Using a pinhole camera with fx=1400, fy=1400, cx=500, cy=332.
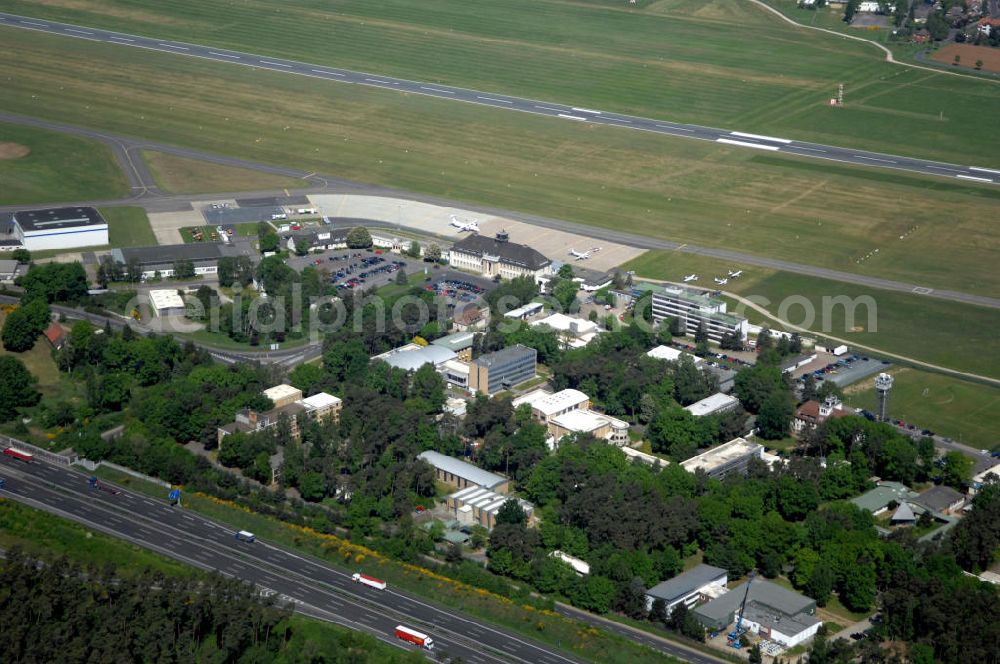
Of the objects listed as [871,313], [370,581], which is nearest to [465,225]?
[871,313]

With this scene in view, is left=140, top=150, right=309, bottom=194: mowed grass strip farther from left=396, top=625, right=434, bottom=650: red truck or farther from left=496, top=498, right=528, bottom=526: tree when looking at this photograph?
left=396, top=625, right=434, bottom=650: red truck

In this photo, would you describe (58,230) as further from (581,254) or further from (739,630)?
(739,630)

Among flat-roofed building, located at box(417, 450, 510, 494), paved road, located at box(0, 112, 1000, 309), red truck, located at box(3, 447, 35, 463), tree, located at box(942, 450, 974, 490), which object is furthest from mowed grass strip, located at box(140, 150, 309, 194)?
tree, located at box(942, 450, 974, 490)

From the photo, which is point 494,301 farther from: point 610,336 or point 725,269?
point 725,269

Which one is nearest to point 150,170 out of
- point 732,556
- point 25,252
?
point 25,252

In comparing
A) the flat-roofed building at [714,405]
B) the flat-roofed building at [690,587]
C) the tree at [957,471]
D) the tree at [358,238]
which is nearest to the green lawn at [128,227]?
the tree at [358,238]
